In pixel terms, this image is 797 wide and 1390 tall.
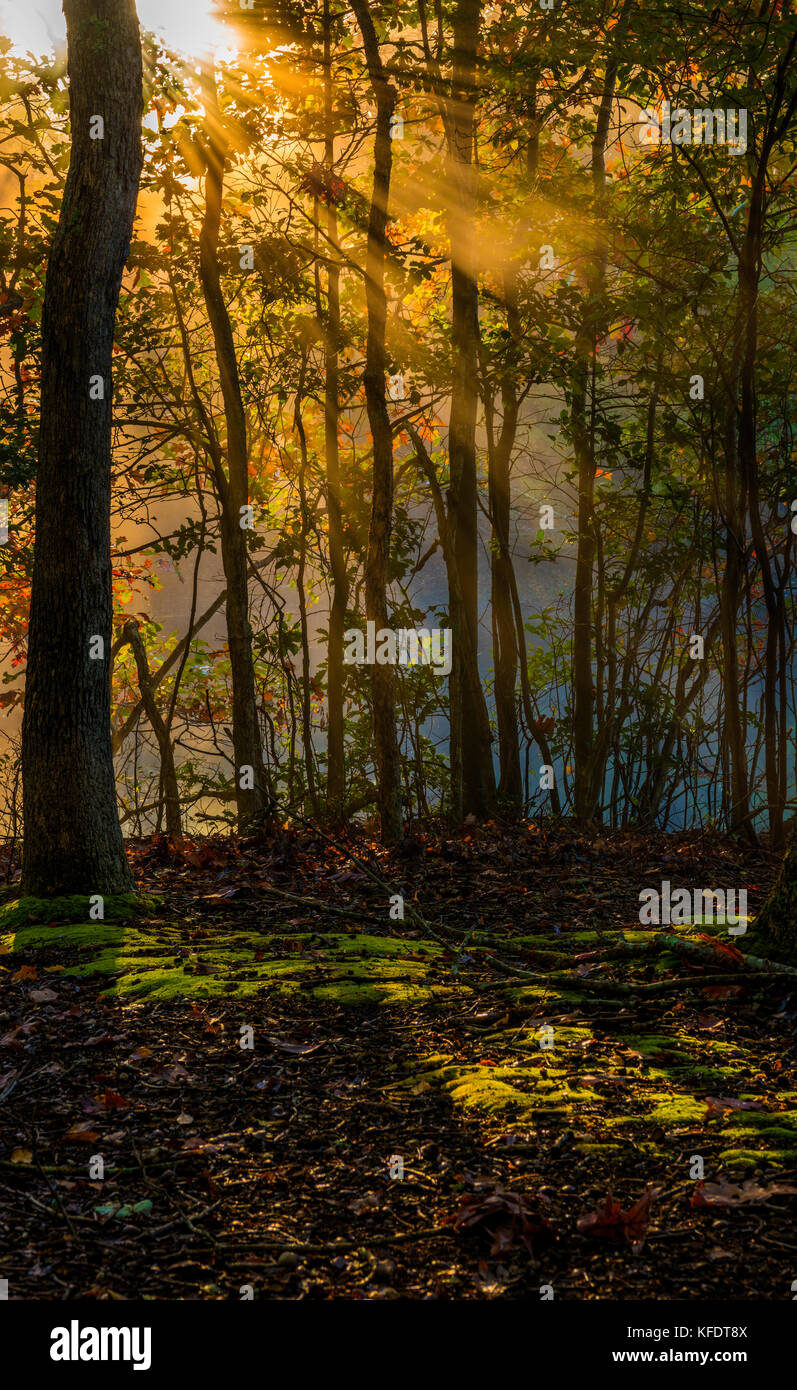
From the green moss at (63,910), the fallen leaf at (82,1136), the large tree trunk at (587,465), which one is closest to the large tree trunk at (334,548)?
the large tree trunk at (587,465)

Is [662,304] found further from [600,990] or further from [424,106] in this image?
[600,990]

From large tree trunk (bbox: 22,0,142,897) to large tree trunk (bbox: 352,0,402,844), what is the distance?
243cm

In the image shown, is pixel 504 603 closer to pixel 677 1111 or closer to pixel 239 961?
Answer: pixel 239 961

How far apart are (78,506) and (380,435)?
308 cm

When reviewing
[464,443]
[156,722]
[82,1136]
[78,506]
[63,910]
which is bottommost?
[82,1136]

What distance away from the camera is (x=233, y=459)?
9875 mm

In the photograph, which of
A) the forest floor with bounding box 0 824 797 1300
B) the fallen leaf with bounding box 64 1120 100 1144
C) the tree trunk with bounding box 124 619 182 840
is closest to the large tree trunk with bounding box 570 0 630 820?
the tree trunk with bounding box 124 619 182 840

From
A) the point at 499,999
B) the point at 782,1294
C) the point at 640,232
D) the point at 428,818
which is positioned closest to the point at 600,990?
the point at 499,999

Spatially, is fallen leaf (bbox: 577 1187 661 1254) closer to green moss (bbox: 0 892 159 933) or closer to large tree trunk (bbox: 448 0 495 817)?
green moss (bbox: 0 892 159 933)

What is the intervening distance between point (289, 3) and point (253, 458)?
18.1 feet

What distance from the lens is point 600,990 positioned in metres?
4.42

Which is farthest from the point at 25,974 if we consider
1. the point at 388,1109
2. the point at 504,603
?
the point at 504,603

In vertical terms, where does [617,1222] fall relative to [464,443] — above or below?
below

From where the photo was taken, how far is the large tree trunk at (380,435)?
810cm
